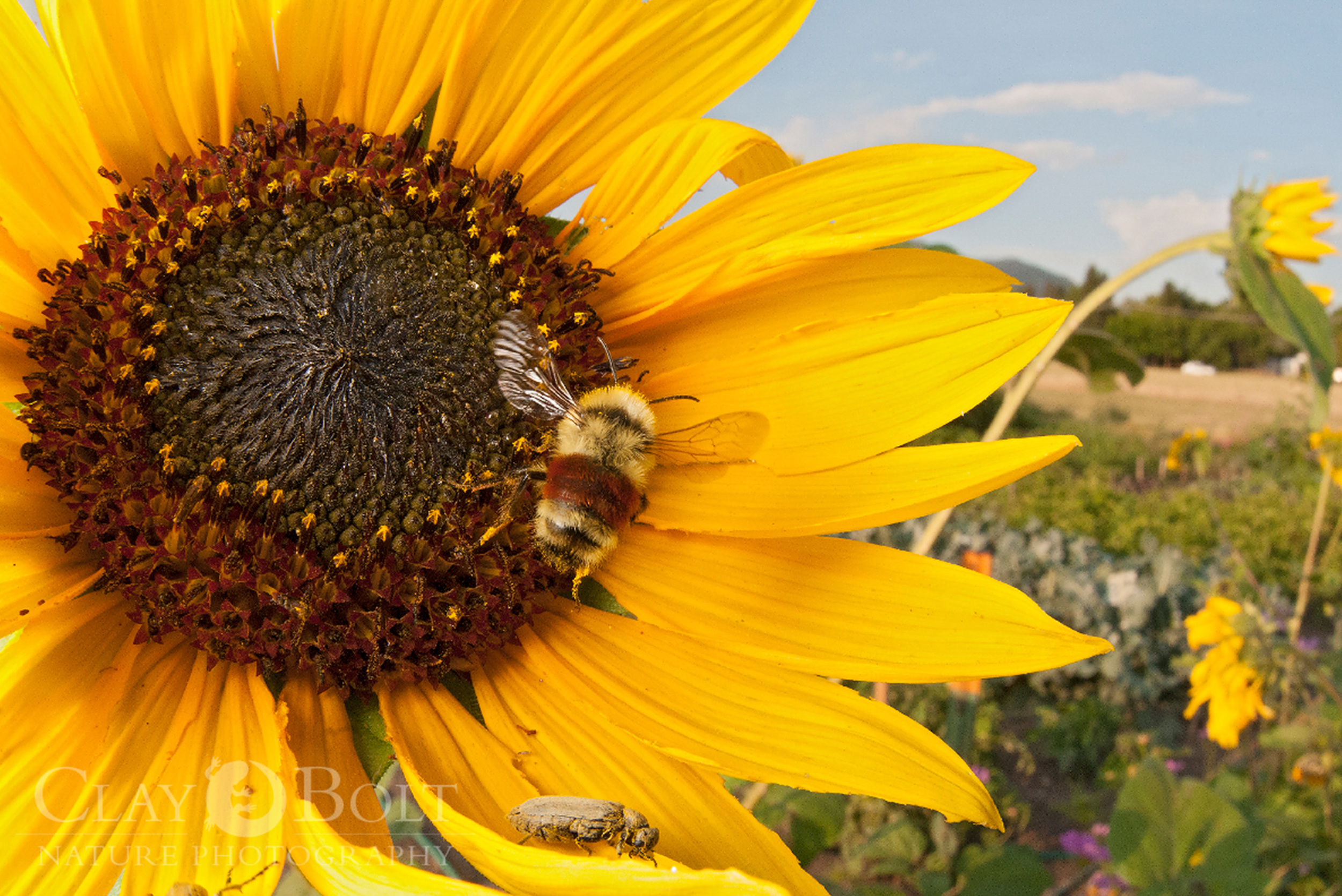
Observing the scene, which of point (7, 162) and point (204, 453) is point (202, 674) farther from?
point (7, 162)

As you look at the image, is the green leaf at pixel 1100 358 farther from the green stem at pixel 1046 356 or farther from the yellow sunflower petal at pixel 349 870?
the yellow sunflower petal at pixel 349 870

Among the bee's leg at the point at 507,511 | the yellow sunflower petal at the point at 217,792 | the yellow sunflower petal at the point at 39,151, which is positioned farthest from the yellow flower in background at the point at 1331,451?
the yellow sunflower petal at the point at 39,151

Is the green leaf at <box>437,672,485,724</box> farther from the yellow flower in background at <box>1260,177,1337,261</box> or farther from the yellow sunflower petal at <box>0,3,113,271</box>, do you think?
the yellow flower in background at <box>1260,177,1337,261</box>

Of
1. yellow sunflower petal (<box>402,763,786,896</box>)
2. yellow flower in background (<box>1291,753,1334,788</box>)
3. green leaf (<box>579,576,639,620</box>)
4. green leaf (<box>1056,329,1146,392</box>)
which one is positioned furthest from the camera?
yellow flower in background (<box>1291,753,1334,788</box>)

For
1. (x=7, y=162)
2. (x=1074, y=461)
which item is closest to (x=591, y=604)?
(x=7, y=162)

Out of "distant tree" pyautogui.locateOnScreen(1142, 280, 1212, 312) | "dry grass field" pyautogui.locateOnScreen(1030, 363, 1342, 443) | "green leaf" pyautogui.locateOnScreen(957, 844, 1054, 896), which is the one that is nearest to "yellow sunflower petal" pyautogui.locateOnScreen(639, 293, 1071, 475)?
"green leaf" pyautogui.locateOnScreen(957, 844, 1054, 896)

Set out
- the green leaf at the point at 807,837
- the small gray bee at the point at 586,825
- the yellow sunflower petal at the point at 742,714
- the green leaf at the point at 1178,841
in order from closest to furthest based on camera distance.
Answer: the small gray bee at the point at 586,825
the yellow sunflower petal at the point at 742,714
the green leaf at the point at 1178,841
the green leaf at the point at 807,837
